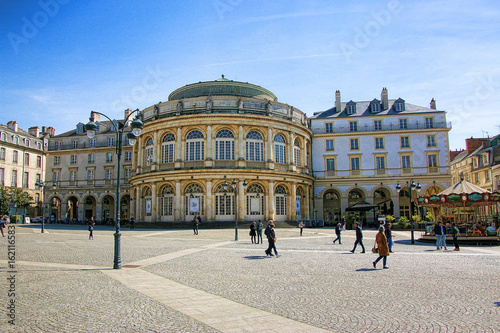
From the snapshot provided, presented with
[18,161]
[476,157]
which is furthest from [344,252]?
[18,161]

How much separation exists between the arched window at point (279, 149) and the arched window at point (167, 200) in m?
12.4

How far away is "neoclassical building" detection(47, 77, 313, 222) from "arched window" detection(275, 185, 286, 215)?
11cm

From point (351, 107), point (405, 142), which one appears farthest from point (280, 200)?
point (405, 142)

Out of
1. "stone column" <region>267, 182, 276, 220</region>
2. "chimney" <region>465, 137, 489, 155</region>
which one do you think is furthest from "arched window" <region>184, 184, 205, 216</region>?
"chimney" <region>465, 137, 489, 155</region>

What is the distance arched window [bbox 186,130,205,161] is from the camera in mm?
41875

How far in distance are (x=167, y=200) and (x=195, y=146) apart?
6867mm

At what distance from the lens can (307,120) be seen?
52875 millimetres

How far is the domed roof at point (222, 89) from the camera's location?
153 feet

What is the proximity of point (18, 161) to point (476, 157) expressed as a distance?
73.2 meters

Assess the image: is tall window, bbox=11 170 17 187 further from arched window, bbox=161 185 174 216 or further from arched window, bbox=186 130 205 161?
arched window, bbox=186 130 205 161

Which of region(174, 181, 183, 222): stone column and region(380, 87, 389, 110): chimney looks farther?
region(380, 87, 389, 110): chimney

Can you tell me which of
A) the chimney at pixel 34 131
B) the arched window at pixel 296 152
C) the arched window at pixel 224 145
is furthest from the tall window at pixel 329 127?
the chimney at pixel 34 131

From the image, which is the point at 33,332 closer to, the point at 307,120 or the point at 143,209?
the point at 143,209

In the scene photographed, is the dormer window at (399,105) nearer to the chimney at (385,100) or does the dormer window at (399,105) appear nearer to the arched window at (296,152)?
the chimney at (385,100)
